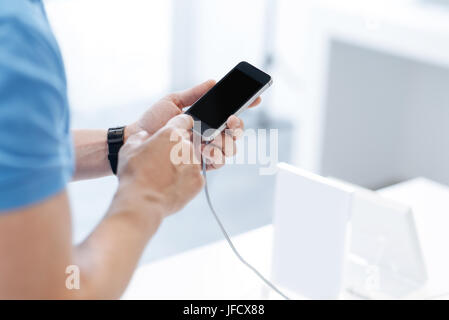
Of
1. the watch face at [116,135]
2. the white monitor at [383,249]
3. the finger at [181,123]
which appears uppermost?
the finger at [181,123]

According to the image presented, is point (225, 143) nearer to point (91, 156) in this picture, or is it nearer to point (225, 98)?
point (225, 98)

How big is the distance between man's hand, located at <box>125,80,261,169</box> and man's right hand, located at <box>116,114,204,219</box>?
0.51ft

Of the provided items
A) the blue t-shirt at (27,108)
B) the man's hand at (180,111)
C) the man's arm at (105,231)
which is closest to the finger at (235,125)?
the man's hand at (180,111)

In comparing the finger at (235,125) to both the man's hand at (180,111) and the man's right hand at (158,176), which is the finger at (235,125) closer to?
the man's hand at (180,111)

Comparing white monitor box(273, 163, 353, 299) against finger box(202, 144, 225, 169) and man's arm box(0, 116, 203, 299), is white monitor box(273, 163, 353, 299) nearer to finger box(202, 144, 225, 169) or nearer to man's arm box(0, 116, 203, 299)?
finger box(202, 144, 225, 169)

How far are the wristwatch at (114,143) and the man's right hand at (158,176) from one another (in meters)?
0.20

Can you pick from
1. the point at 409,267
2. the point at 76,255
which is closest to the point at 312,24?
the point at 409,267

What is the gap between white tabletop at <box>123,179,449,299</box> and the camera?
1068 mm

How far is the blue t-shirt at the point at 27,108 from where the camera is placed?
21.1 inches

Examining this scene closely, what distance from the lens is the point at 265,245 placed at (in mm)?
1182
